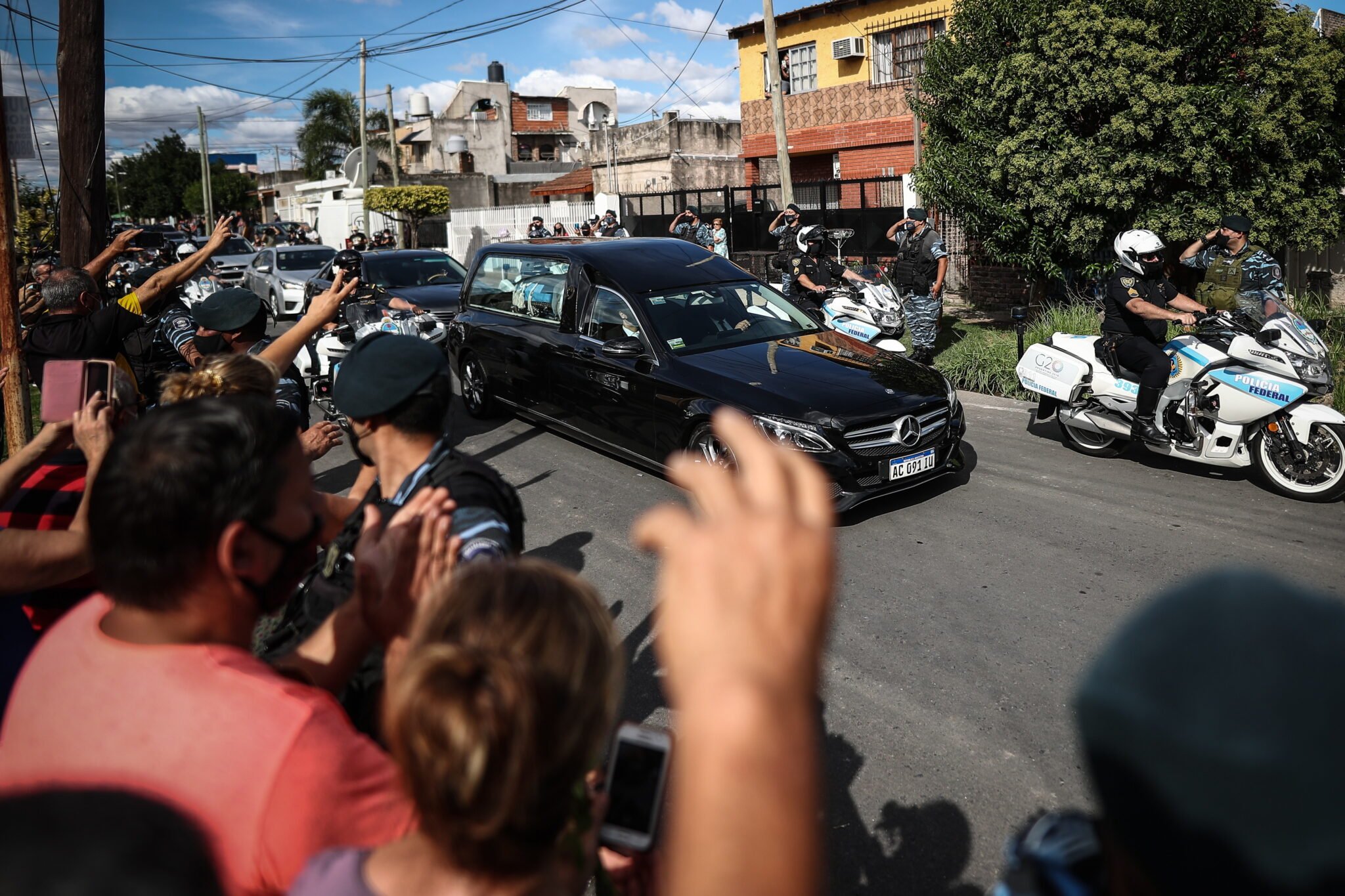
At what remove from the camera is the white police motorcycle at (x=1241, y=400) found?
6547 millimetres

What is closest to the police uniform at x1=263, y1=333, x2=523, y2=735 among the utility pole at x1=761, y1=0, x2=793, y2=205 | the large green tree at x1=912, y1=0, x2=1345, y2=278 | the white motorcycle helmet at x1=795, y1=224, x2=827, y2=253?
the white motorcycle helmet at x1=795, y1=224, x2=827, y2=253

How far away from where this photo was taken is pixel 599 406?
7777 millimetres

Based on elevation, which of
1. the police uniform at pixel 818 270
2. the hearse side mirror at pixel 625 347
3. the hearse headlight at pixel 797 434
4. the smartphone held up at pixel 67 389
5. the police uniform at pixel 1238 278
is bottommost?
the hearse headlight at pixel 797 434

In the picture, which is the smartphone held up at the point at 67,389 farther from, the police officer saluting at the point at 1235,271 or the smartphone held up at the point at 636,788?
the police officer saluting at the point at 1235,271

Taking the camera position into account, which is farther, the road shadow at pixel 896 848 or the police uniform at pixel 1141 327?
the police uniform at pixel 1141 327

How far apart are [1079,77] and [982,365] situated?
446cm

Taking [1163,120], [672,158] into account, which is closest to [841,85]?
[672,158]

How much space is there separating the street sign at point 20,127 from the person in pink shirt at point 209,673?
5433 millimetres

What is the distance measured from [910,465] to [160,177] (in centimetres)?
8394

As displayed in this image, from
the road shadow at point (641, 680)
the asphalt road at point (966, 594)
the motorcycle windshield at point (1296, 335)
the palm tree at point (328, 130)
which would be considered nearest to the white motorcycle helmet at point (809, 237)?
the asphalt road at point (966, 594)

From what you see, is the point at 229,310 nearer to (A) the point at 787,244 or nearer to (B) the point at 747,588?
(B) the point at 747,588

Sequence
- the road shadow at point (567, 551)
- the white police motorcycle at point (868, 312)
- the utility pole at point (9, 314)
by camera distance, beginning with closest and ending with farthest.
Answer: the utility pole at point (9, 314), the road shadow at point (567, 551), the white police motorcycle at point (868, 312)

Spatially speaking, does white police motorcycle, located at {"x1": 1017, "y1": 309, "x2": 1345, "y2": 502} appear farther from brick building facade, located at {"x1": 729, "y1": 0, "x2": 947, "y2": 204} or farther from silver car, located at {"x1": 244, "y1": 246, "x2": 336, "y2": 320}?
brick building facade, located at {"x1": 729, "y1": 0, "x2": 947, "y2": 204}

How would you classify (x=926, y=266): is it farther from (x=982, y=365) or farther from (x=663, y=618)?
(x=663, y=618)
